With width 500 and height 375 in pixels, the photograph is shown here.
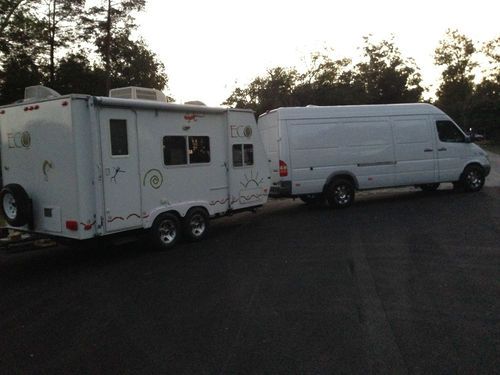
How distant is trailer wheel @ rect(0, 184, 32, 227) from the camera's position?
306 inches

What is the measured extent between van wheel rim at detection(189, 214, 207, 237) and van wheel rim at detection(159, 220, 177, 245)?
0.44 metres

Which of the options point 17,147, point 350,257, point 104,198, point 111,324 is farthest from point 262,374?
point 17,147

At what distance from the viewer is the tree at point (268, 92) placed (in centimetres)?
3503

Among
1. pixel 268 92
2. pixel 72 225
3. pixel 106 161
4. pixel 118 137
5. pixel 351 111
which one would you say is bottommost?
pixel 72 225

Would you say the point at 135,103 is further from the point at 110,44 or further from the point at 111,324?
the point at 110,44

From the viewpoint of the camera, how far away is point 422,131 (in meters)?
14.2

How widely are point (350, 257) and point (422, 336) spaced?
10.4 feet

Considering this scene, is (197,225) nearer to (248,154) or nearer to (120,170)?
(248,154)

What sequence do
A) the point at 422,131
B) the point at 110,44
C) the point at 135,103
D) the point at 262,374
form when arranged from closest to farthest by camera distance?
the point at 262,374 → the point at 135,103 → the point at 422,131 → the point at 110,44

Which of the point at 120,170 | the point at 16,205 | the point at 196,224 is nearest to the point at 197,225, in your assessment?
the point at 196,224

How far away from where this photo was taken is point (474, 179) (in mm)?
15219

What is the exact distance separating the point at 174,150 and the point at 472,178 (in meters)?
10.3

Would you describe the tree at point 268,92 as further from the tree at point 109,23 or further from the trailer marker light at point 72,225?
the trailer marker light at point 72,225

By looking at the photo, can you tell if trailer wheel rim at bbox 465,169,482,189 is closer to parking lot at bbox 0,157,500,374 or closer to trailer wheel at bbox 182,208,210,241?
parking lot at bbox 0,157,500,374
